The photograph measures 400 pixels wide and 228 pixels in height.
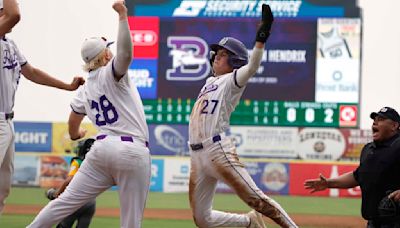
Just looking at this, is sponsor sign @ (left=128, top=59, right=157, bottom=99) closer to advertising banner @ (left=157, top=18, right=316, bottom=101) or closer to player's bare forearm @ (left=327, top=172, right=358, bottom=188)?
advertising banner @ (left=157, top=18, right=316, bottom=101)

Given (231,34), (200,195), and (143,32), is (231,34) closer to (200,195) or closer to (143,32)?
(143,32)

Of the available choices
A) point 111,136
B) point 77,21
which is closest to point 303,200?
point 77,21

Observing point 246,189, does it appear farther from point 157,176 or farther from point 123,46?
point 157,176

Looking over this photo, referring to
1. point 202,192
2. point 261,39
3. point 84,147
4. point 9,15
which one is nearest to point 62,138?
point 84,147

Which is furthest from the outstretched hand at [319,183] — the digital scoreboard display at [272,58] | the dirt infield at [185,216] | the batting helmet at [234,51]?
the digital scoreboard display at [272,58]

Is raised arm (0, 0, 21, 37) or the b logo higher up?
the b logo

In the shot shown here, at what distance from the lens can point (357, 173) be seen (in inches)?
266

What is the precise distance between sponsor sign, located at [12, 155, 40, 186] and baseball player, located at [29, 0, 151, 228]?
589 inches

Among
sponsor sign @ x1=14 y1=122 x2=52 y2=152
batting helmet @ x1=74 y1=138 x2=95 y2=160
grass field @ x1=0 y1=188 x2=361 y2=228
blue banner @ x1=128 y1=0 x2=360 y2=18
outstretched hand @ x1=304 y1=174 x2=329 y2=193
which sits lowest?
grass field @ x1=0 y1=188 x2=361 y2=228

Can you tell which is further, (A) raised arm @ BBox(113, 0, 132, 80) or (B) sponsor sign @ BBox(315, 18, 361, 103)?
(B) sponsor sign @ BBox(315, 18, 361, 103)

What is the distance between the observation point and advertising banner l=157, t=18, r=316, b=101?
19547 mm

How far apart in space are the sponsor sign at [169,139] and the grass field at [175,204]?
2.07 m

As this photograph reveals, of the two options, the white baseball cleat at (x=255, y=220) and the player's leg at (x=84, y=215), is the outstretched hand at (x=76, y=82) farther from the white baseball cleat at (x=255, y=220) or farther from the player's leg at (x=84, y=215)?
the white baseball cleat at (x=255, y=220)

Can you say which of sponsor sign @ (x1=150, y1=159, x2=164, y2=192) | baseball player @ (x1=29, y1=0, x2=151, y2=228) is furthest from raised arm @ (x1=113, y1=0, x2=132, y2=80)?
sponsor sign @ (x1=150, y1=159, x2=164, y2=192)
